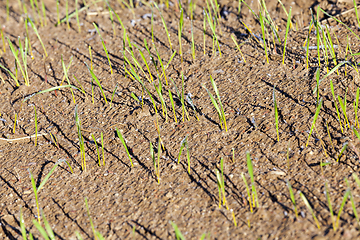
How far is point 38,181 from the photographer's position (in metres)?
1.68

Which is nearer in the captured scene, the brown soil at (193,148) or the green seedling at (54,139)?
the brown soil at (193,148)

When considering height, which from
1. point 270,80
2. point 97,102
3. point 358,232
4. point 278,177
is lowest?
point 358,232

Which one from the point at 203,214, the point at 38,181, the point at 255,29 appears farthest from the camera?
the point at 255,29

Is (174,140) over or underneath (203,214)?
over

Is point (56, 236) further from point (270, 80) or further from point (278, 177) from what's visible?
point (270, 80)

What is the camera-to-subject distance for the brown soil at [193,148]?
1.41 meters

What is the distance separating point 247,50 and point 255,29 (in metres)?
0.29

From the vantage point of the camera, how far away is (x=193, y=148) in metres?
1.72

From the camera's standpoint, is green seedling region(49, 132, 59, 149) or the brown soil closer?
the brown soil

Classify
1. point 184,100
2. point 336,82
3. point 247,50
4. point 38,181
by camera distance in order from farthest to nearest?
point 247,50 < point 184,100 < point 336,82 < point 38,181

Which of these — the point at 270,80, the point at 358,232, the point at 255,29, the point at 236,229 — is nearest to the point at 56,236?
the point at 236,229

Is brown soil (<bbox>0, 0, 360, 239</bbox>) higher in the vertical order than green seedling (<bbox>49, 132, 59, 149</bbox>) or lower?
lower

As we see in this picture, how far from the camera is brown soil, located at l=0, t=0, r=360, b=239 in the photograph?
141 centimetres

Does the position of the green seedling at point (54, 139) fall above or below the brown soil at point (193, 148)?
above
